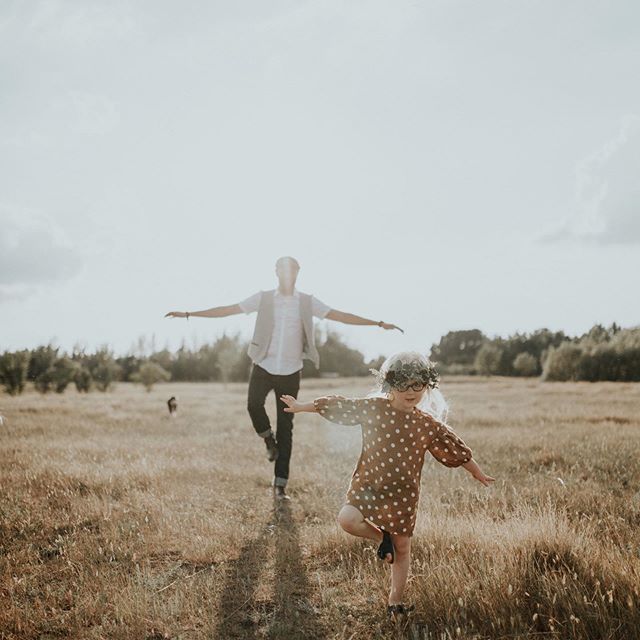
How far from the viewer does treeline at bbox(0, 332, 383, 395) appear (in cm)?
3322

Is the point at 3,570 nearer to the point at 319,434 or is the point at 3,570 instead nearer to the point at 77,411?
the point at 319,434

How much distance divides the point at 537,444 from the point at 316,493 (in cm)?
441

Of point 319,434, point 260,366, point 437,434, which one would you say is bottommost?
point 319,434

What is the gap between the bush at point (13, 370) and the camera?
A: 105ft

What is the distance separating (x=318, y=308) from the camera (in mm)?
6602

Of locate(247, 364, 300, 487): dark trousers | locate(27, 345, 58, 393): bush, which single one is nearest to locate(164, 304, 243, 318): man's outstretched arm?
locate(247, 364, 300, 487): dark trousers

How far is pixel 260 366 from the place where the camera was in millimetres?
6531

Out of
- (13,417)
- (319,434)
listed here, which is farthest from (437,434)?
(13,417)

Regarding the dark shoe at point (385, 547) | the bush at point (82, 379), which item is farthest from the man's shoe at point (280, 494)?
the bush at point (82, 379)

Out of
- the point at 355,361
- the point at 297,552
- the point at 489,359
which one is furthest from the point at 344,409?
the point at 355,361

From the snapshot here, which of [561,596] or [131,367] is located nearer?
[561,596]

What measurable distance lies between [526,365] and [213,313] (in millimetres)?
37228

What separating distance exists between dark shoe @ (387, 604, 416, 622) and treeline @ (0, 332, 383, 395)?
2170mm

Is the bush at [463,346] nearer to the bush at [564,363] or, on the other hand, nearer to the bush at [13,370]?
the bush at [564,363]
